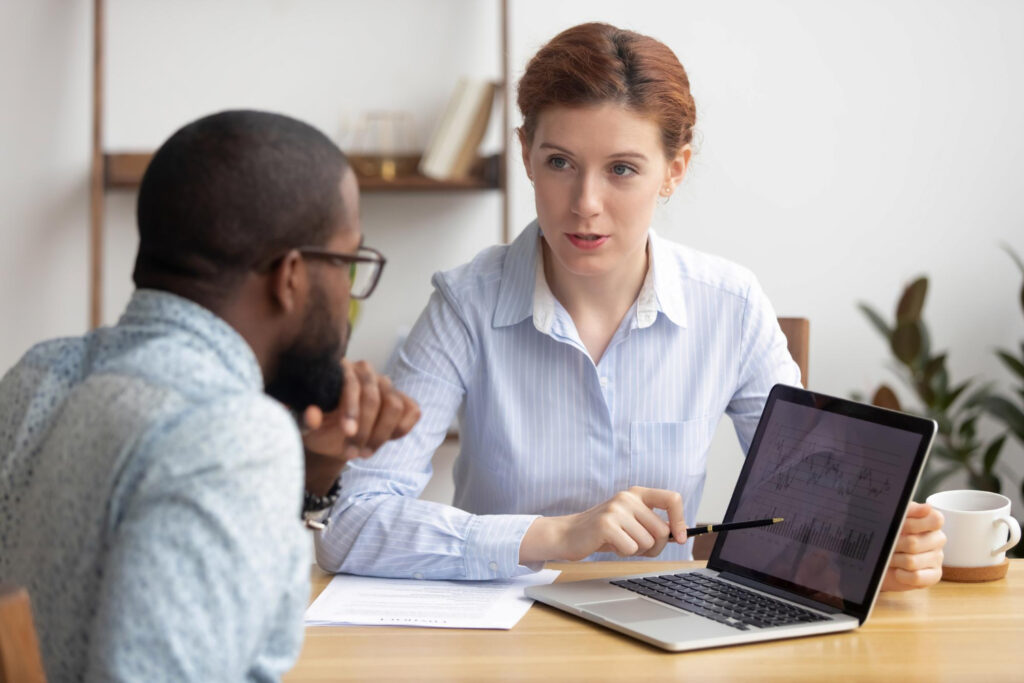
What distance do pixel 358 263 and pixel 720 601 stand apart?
61 cm

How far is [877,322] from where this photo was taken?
2934 mm

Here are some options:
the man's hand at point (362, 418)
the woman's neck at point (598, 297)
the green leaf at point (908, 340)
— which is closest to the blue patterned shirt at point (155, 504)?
the man's hand at point (362, 418)

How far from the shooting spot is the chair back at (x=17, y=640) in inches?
29.7

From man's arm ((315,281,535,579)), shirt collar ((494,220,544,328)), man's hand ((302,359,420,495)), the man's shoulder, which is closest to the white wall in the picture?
shirt collar ((494,220,544,328))

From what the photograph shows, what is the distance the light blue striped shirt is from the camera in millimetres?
1711

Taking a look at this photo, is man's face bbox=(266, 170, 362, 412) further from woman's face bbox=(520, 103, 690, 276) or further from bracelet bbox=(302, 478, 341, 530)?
woman's face bbox=(520, 103, 690, 276)

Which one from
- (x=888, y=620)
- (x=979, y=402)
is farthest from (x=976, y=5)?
(x=888, y=620)

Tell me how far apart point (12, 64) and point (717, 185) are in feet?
6.15

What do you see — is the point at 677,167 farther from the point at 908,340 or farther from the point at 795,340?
the point at 908,340

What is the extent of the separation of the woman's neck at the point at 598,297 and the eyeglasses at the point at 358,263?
2.28ft

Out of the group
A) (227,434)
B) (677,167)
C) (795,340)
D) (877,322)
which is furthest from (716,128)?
(227,434)

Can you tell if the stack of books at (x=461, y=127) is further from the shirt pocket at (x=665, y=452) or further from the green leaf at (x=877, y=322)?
Result: the shirt pocket at (x=665, y=452)

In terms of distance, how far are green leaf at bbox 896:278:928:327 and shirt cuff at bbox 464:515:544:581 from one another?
177 cm

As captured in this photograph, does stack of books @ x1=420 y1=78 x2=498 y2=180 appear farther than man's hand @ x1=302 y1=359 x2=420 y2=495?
Yes
